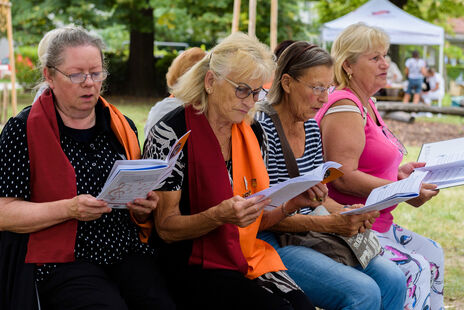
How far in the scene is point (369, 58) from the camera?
3.56 meters

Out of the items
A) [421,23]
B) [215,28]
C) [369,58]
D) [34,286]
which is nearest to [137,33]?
[215,28]

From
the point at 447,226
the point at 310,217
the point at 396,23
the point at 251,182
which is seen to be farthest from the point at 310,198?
the point at 396,23

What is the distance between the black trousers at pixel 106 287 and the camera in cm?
228

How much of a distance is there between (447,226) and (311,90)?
12.8 feet

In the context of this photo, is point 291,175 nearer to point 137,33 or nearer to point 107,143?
point 107,143

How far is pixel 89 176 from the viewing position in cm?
249

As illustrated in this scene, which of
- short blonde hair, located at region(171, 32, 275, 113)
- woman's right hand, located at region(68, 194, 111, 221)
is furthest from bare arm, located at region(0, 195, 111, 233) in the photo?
short blonde hair, located at region(171, 32, 275, 113)

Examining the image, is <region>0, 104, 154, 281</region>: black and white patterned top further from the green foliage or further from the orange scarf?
the green foliage

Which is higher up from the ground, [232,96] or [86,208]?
[232,96]

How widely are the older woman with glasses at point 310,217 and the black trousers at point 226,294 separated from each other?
25cm

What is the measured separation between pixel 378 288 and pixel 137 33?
17.3 metres

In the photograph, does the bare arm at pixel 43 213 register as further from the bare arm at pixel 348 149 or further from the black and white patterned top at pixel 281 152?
the bare arm at pixel 348 149

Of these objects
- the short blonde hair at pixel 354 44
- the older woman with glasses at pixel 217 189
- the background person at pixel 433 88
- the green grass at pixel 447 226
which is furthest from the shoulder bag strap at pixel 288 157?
the background person at pixel 433 88

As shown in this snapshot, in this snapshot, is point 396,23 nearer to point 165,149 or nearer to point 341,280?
point 341,280
